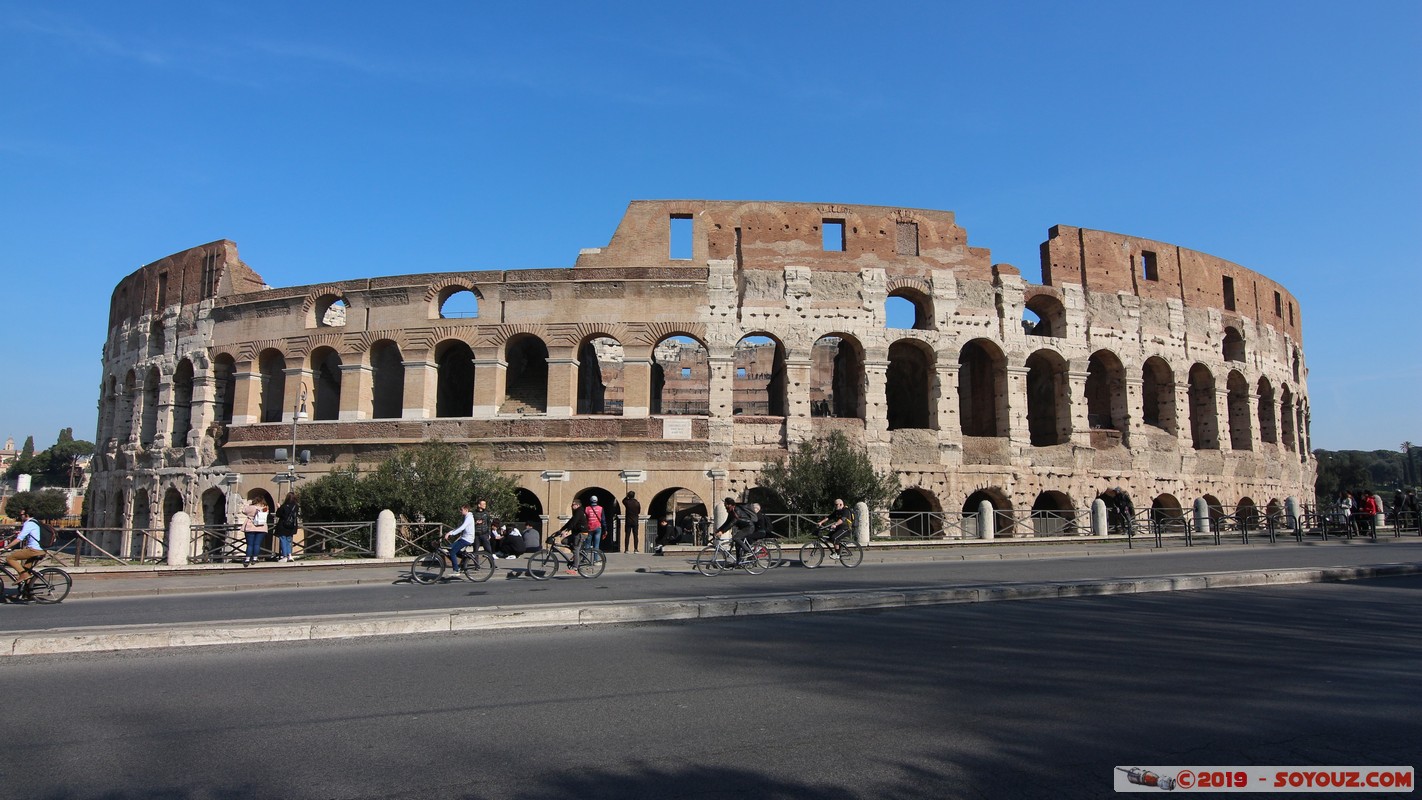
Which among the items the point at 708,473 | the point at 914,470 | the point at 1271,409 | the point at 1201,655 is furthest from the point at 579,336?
the point at 1271,409

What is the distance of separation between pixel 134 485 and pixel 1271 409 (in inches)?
1703

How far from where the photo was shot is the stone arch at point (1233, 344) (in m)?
30.7

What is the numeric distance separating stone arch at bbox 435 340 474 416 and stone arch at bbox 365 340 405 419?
121 centimetres

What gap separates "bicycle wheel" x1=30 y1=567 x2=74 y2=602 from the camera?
11.1m

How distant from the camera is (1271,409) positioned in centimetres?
3212

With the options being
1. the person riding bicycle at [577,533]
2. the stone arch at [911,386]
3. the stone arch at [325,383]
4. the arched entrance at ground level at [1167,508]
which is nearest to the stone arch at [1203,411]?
the arched entrance at ground level at [1167,508]

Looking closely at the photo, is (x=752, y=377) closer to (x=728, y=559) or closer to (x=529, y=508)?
(x=529, y=508)

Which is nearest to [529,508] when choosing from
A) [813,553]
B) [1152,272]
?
[813,553]

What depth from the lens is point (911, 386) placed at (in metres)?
29.5

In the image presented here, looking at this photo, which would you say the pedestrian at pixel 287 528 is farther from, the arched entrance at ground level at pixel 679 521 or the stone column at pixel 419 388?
the arched entrance at ground level at pixel 679 521

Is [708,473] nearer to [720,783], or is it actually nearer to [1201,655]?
[1201,655]

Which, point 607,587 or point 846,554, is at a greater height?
point 846,554

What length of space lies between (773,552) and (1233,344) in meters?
25.7

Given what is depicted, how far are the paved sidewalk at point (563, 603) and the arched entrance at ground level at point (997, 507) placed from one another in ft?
20.1
